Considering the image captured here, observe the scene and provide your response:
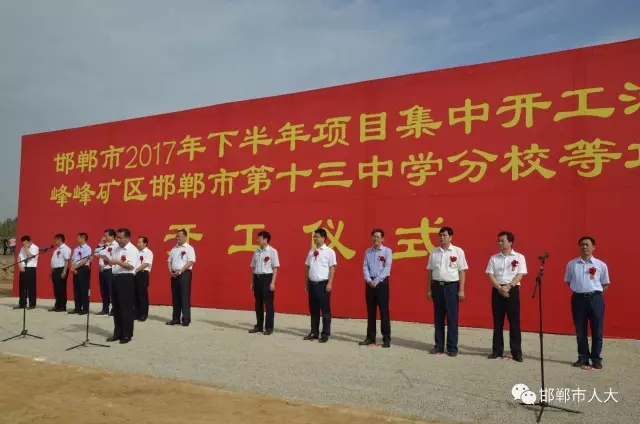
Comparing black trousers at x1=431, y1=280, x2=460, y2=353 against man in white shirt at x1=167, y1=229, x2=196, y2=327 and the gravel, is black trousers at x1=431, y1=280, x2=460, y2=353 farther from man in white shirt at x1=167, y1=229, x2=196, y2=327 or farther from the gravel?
man in white shirt at x1=167, y1=229, x2=196, y2=327

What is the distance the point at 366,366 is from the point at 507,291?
1758mm

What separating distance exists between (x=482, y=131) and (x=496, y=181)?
2.68ft

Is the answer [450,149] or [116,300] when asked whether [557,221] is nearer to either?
[450,149]

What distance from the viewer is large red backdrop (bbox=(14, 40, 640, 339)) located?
736 centimetres

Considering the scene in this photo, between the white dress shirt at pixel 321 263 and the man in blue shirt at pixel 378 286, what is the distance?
0.55 m

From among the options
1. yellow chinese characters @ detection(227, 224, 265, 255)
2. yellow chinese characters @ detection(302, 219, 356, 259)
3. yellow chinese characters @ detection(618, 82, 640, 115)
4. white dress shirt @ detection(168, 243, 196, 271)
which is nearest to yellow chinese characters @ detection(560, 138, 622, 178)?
yellow chinese characters @ detection(618, 82, 640, 115)

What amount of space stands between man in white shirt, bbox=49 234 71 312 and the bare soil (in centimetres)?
539

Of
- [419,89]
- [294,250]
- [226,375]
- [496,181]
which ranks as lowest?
[226,375]

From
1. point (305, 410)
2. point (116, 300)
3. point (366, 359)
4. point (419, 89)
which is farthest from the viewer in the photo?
point (419, 89)

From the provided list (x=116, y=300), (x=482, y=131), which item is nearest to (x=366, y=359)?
(x=116, y=300)

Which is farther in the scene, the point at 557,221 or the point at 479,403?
the point at 557,221

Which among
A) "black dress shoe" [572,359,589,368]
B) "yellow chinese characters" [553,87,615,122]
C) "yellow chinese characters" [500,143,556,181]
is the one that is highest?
"yellow chinese characters" [553,87,615,122]

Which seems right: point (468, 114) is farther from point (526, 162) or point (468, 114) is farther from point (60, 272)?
point (60, 272)

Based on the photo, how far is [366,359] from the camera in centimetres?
582
